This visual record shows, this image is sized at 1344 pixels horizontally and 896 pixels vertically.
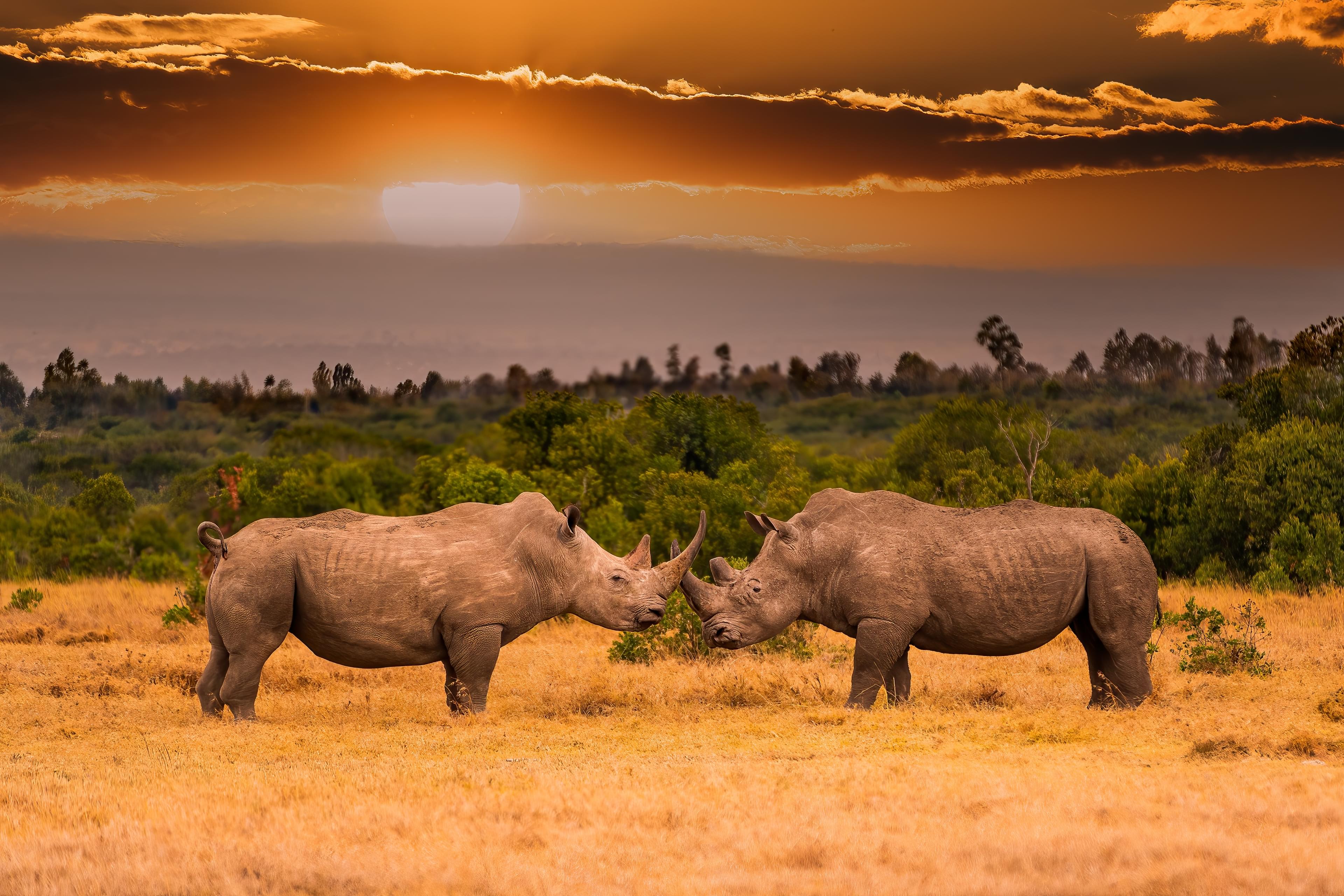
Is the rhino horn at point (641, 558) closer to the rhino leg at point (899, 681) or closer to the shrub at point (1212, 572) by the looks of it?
the rhino leg at point (899, 681)

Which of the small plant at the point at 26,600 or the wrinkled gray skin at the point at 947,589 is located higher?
the wrinkled gray skin at the point at 947,589

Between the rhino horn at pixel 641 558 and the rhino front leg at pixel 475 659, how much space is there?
145 cm

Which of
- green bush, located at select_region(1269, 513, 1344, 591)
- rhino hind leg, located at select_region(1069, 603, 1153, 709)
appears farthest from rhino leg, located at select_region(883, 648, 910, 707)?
green bush, located at select_region(1269, 513, 1344, 591)

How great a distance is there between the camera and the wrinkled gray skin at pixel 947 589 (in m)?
12.0

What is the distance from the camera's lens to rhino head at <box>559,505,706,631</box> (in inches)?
490

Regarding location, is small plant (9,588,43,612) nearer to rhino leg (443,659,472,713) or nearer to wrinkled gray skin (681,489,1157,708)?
rhino leg (443,659,472,713)

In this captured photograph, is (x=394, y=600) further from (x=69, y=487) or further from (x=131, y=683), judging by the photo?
(x=69, y=487)

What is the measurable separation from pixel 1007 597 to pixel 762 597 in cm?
221

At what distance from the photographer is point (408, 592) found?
11.9m

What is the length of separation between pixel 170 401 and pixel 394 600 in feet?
331

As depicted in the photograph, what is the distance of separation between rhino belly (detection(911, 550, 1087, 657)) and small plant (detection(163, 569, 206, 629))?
11.3 m

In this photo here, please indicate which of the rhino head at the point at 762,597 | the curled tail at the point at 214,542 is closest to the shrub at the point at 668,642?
the rhino head at the point at 762,597

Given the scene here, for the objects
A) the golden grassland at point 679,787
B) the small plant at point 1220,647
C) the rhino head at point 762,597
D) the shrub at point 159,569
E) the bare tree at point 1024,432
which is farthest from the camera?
the bare tree at point 1024,432

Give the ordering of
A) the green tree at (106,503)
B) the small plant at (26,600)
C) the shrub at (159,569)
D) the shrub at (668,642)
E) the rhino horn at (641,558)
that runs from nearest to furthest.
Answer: the rhino horn at (641,558) < the shrub at (668,642) < the small plant at (26,600) < the shrub at (159,569) < the green tree at (106,503)
